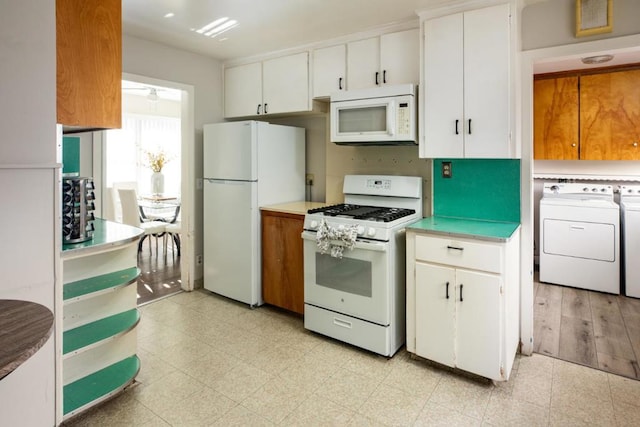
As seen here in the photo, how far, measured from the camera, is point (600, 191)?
13.9 ft

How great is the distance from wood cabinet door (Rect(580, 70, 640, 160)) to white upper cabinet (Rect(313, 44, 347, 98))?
286 centimetres

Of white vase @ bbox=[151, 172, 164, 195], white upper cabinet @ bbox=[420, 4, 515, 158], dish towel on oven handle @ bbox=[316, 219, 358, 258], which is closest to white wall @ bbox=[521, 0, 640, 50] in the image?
white upper cabinet @ bbox=[420, 4, 515, 158]

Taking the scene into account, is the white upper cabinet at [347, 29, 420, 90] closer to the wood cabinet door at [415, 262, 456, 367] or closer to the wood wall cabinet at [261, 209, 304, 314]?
the wood wall cabinet at [261, 209, 304, 314]

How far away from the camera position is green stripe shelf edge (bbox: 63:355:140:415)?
1939 millimetres

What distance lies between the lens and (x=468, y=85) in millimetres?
2523

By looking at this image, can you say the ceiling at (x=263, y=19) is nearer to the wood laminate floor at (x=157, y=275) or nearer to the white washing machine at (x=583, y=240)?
the wood laminate floor at (x=157, y=275)

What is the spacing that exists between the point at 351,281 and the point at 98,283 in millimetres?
1552

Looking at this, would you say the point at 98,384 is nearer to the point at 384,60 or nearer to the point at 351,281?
the point at 351,281

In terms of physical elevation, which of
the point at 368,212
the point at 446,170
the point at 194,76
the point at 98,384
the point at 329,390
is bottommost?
the point at 329,390

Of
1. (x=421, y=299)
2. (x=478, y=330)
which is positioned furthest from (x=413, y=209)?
(x=478, y=330)

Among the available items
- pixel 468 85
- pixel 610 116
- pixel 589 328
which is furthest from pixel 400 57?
pixel 610 116

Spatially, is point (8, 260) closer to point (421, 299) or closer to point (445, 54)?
point (421, 299)

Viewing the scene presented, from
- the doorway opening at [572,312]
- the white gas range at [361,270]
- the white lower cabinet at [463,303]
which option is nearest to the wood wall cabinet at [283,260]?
the white gas range at [361,270]

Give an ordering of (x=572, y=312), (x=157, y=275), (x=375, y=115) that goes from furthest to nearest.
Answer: (x=157, y=275), (x=572, y=312), (x=375, y=115)
